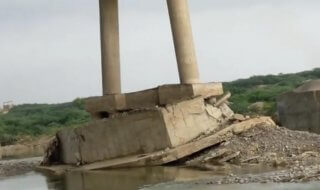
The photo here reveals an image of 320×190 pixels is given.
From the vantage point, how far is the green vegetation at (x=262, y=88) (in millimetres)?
70250

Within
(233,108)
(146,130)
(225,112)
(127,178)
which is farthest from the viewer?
(233,108)

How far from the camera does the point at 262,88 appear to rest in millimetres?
91312

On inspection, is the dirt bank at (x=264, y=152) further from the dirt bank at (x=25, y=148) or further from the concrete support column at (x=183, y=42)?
the dirt bank at (x=25, y=148)

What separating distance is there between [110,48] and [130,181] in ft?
27.3

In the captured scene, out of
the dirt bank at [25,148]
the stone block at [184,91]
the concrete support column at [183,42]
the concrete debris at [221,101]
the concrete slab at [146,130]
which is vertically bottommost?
the dirt bank at [25,148]

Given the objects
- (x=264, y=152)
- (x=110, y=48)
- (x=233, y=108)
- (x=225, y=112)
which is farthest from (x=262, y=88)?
(x=264, y=152)

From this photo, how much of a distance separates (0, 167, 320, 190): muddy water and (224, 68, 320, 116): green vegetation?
42.2 metres

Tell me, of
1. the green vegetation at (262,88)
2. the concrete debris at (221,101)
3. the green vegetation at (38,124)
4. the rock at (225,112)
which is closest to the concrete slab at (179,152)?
the rock at (225,112)

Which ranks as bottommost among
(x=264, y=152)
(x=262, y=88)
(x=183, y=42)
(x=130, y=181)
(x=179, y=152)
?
(x=130, y=181)

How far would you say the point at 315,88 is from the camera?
3012 cm

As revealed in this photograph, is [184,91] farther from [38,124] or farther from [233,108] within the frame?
[38,124]

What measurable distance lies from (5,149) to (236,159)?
4867 cm

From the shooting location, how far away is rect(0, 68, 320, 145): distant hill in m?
74.9

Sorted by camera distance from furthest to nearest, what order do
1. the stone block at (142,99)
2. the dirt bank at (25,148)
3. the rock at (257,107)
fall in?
1. the rock at (257,107)
2. the dirt bank at (25,148)
3. the stone block at (142,99)
